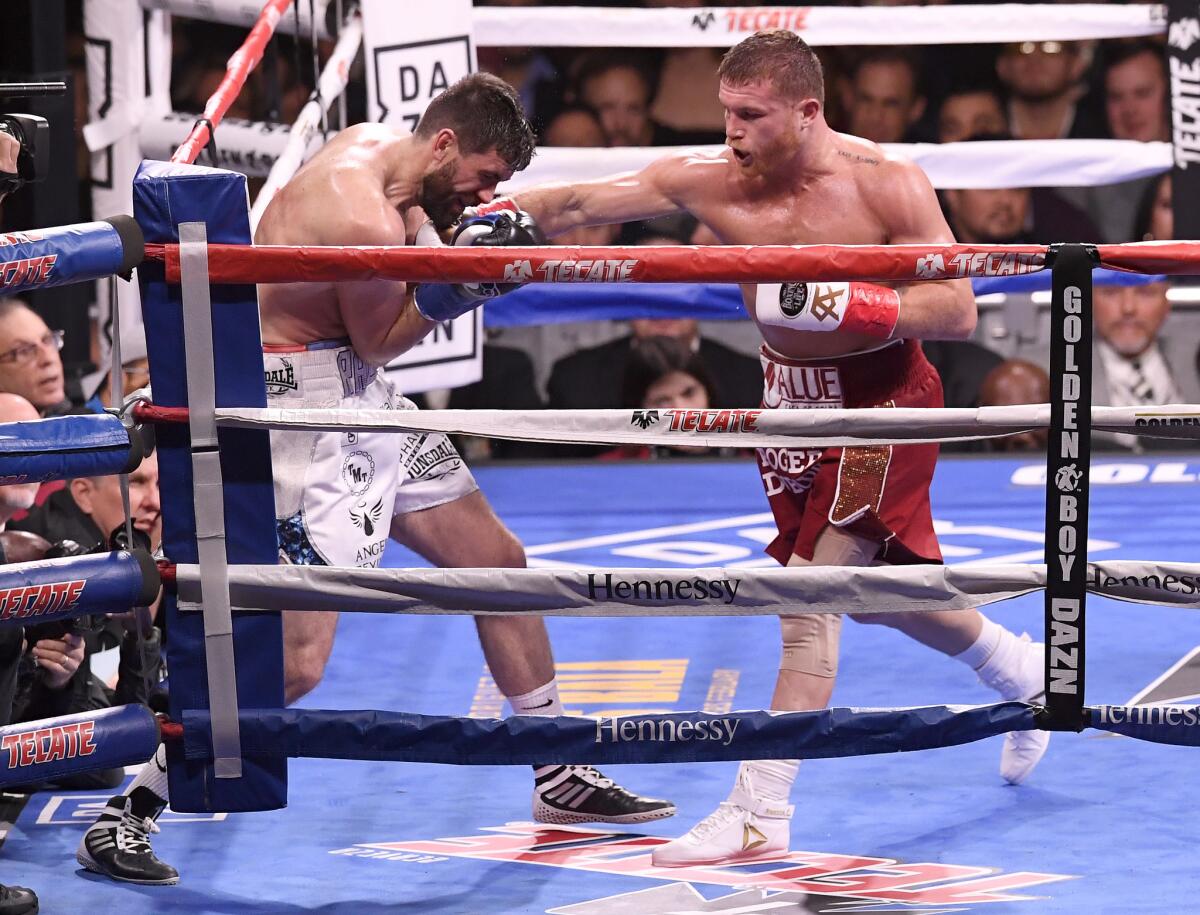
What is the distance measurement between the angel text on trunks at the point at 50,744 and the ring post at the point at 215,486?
0.39ft

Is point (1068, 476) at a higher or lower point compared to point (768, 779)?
higher

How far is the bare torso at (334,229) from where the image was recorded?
269 cm

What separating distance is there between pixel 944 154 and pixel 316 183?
3004 millimetres

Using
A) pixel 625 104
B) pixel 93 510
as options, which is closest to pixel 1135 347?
pixel 625 104

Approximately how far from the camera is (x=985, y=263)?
2.17 meters

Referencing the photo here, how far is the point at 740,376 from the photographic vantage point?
6539mm

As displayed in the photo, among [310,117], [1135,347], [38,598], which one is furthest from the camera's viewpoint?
[1135,347]

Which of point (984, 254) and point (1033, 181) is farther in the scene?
A: point (1033, 181)

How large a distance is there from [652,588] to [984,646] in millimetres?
1043

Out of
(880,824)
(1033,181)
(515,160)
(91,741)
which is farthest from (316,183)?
(1033,181)

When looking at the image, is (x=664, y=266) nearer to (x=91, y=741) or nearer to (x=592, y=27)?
(x=91, y=741)

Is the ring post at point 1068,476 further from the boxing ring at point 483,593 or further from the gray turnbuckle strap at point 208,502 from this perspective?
the gray turnbuckle strap at point 208,502

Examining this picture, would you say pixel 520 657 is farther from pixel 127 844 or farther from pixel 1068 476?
pixel 1068 476

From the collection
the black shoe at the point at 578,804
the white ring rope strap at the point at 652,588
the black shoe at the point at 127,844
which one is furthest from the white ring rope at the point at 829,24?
the white ring rope strap at the point at 652,588
